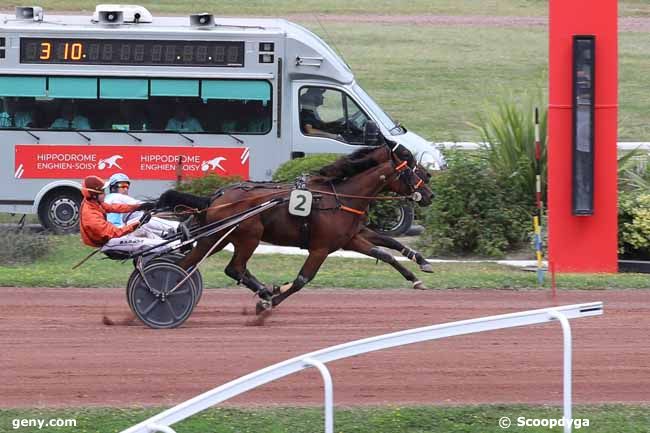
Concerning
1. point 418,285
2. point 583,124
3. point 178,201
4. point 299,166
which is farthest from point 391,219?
point 178,201

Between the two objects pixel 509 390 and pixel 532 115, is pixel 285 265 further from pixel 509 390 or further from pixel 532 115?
pixel 509 390

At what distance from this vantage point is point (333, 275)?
14.0 metres

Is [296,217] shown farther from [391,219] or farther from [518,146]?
[518,146]

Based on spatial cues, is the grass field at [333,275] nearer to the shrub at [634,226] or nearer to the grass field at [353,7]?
the shrub at [634,226]

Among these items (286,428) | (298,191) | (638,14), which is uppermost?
(638,14)

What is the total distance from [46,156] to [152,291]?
27.0 feet

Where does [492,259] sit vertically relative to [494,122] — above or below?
below

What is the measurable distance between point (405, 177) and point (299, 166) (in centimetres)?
543

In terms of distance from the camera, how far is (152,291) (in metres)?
10.9

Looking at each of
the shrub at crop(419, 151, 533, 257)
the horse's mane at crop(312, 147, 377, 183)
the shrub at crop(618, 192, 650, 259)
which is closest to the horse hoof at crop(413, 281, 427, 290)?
the horse's mane at crop(312, 147, 377, 183)

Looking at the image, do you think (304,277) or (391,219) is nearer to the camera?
(304,277)

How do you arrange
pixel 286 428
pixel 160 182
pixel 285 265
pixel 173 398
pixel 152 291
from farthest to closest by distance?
1. pixel 160 182
2. pixel 285 265
3. pixel 152 291
4. pixel 173 398
5. pixel 286 428

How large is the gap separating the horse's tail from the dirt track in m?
1.10

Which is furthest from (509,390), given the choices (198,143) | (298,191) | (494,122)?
(198,143)
